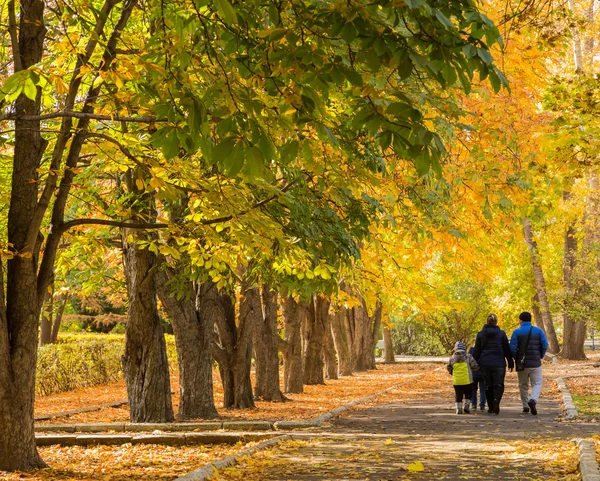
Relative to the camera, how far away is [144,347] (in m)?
13.8

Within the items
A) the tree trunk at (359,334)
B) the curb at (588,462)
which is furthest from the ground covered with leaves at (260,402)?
the curb at (588,462)

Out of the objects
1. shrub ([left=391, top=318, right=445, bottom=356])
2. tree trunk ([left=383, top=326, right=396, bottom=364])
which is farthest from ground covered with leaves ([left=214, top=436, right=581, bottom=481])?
shrub ([left=391, top=318, right=445, bottom=356])

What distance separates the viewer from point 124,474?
9039mm

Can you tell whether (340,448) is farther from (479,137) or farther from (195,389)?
(479,137)

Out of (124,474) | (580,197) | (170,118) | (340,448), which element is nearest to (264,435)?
(340,448)

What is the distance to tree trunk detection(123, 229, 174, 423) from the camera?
13664 mm

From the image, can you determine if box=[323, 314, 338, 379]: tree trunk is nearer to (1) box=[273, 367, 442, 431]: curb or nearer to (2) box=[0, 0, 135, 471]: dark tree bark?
(1) box=[273, 367, 442, 431]: curb

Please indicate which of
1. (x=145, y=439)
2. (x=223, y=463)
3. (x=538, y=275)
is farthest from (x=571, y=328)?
(x=223, y=463)

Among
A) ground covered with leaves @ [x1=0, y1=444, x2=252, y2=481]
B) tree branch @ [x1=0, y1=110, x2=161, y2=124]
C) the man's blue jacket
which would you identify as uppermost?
tree branch @ [x1=0, y1=110, x2=161, y2=124]

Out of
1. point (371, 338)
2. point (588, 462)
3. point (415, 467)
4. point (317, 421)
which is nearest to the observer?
point (588, 462)

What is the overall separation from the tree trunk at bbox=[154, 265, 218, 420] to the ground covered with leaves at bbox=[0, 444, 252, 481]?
12.9 ft

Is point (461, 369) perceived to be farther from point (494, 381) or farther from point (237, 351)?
point (237, 351)

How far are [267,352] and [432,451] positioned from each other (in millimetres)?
9916

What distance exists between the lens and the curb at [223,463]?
8.00 meters
